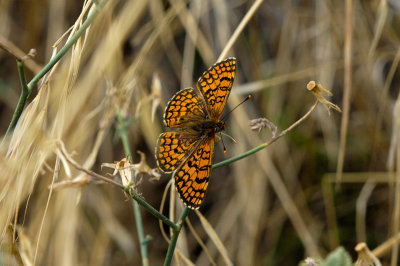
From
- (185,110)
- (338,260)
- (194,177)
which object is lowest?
(338,260)

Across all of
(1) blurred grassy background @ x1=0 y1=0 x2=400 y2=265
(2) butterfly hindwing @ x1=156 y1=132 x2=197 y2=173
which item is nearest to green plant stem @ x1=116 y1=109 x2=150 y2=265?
(2) butterfly hindwing @ x1=156 y1=132 x2=197 y2=173

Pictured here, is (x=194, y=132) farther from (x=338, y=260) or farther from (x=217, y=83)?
(x=338, y=260)

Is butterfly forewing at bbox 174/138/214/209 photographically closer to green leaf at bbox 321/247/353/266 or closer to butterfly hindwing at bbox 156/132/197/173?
butterfly hindwing at bbox 156/132/197/173

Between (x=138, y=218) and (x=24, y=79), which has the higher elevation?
(x=24, y=79)

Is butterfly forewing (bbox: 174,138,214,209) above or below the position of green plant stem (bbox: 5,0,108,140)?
below

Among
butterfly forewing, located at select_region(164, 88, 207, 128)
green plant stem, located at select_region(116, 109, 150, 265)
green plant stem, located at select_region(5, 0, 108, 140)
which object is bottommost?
green plant stem, located at select_region(116, 109, 150, 265)

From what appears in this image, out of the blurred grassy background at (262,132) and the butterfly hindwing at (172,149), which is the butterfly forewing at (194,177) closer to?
the butterfly hindwing at (172,149)

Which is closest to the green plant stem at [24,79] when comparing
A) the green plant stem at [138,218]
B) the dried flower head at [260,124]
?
the green plant stem at [138,218]

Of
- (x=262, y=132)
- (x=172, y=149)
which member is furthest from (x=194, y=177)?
(x=262, y=132)
